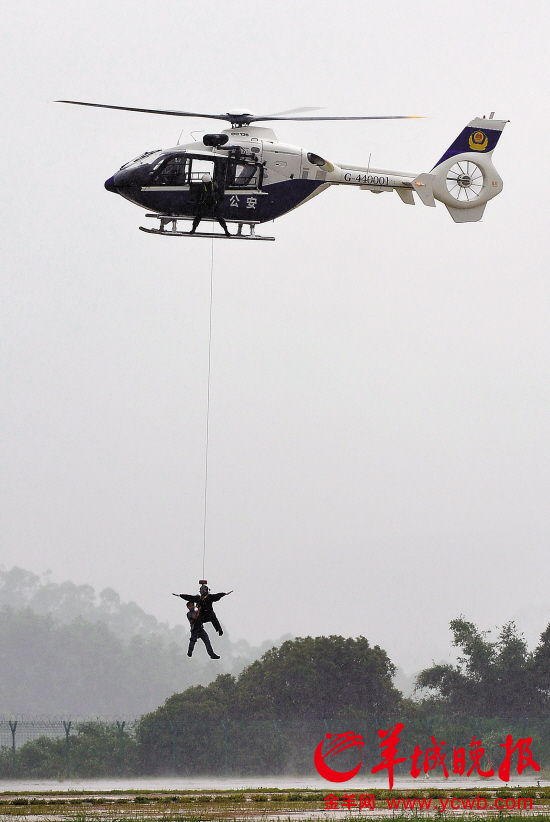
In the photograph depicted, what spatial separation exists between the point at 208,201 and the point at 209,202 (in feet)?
0.14

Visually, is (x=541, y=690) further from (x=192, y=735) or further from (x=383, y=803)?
(x=383, y=803)

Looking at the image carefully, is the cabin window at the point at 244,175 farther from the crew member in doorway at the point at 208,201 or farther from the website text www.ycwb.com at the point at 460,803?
the website text www.ycwb.com at the point at 460,803

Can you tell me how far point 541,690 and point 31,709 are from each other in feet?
309

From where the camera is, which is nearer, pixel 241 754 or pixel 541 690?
pixel 241 754

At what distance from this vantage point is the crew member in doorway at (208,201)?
28.4 metres

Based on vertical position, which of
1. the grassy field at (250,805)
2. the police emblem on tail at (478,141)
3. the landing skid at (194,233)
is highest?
the police emblem on tail at (478,141)

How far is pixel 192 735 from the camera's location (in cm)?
4412

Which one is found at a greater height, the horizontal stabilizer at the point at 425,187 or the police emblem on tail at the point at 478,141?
the police emblem on tail at the point at 478,141

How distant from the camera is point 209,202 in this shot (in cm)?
2855

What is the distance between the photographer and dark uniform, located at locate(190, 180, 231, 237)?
28.4m

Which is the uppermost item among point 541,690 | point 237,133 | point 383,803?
point 237,133

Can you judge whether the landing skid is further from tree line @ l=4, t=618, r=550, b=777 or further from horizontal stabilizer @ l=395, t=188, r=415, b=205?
tree line @ l=4, t=618, r=550, b=777

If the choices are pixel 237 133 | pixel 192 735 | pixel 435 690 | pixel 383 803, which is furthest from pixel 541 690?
pixel 237 133

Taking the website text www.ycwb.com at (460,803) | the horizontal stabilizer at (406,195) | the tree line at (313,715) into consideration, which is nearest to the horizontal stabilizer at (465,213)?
the horizontal stabilizer at (406,195)
